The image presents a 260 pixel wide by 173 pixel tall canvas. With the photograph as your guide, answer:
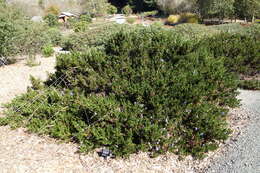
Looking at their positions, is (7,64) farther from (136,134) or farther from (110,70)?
(136,134)

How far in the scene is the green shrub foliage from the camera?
9.62 ft

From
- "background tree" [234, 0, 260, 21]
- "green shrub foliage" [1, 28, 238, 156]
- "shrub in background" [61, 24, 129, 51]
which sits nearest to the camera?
"green shrub foliage" [1, 28, 238, 156]

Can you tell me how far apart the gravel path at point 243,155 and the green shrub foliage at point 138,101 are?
0.68 feet

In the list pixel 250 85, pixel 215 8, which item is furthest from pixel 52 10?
pixel 250 85

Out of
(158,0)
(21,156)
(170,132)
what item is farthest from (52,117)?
(158,0)

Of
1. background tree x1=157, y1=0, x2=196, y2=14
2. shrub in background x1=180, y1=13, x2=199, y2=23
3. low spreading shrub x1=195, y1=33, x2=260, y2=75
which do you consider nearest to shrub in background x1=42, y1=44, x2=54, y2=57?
low spreading shrub x1=195, y1=33, x2=260, y2=75

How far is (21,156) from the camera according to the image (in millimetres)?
2861

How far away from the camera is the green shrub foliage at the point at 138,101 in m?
2.93

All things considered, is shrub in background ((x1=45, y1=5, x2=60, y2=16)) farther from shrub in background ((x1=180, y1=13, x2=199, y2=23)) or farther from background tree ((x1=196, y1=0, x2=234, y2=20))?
background tree ((x1=196, y1=0, x2=234, y2=20))

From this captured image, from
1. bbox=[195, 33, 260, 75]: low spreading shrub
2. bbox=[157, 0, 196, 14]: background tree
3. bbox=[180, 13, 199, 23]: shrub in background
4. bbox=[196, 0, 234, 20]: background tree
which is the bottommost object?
bbox=[195, 33, 260, 75]: low spreading shrub

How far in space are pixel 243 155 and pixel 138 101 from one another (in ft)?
5.41

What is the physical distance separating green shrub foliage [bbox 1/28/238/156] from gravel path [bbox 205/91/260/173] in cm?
21

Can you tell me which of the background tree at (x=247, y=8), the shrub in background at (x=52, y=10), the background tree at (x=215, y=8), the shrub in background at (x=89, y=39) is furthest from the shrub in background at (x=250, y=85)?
the shrub in background at (x=52, y=10)

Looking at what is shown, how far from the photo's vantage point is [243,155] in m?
2.70
